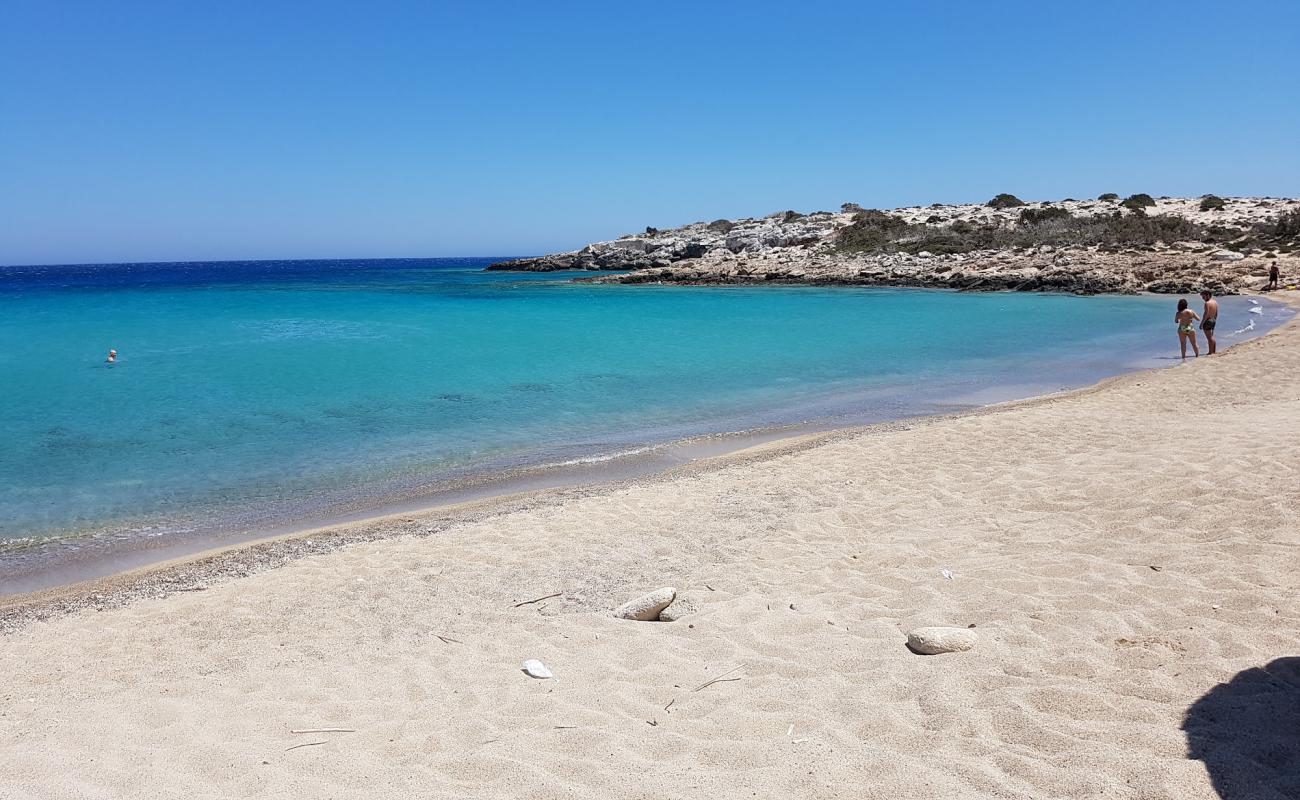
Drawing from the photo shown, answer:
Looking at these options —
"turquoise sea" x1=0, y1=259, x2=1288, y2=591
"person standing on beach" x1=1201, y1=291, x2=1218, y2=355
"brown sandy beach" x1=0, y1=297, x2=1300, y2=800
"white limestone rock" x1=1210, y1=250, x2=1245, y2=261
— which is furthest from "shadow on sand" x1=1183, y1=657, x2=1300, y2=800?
"white limestone rock" x1=1210, y1=250, x2=1245, y2=261

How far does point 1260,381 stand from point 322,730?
16.5 meters

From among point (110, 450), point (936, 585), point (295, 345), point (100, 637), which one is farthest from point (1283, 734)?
point (295, 345)

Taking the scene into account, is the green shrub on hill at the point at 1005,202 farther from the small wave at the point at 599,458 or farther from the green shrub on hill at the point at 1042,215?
the small wave at the point at 599,458

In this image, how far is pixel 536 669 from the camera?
190 inches

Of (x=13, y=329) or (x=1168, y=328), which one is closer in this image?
(x=1168, y=328)

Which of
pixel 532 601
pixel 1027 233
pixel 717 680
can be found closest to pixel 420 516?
pixel 532 601

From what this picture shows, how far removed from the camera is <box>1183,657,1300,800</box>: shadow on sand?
3.19 m

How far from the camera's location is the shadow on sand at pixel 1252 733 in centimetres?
319

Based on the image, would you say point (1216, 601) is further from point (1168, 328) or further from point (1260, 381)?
point (1168, 328)

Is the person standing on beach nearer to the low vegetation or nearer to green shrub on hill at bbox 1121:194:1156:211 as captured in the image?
Result: the low vegetation

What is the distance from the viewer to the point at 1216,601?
194 inches

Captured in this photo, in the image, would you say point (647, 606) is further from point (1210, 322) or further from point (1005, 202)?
point (1005, 202)

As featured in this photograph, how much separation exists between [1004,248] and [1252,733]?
56.1 meters

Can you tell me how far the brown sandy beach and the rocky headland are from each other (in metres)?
37.2
